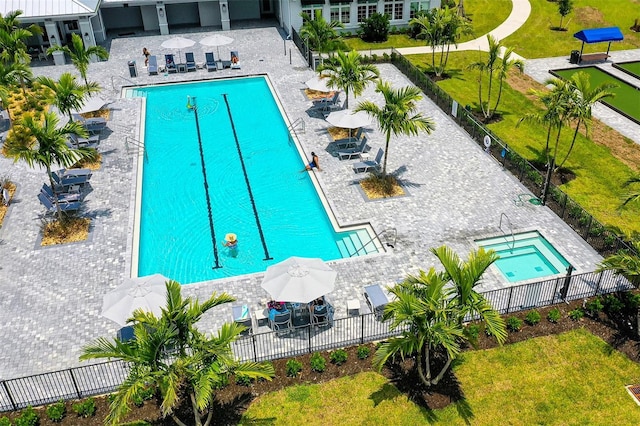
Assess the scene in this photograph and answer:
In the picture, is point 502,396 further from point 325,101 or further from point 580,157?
point 325,101

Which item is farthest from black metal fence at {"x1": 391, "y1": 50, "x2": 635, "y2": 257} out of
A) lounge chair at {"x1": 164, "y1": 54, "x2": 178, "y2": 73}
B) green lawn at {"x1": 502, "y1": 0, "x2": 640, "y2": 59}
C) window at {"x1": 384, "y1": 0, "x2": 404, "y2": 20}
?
lounge chair at {"x1": 164, "y1": 54, "x2": 178, "y2": 73}

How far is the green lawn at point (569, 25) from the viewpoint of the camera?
4356cm

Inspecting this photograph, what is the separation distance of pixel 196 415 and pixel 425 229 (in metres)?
12.4

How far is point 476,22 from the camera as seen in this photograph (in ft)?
162

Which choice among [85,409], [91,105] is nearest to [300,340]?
[85,409]

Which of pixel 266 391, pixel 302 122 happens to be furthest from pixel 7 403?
pixel 302 122

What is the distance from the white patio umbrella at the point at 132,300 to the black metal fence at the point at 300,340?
1538mm

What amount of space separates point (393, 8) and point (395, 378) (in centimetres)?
3830

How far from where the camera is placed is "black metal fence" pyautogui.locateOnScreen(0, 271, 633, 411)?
16.1 metres

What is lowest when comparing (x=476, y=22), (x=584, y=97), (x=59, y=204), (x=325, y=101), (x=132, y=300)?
(x=59, y=204)

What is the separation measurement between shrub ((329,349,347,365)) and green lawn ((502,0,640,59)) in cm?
3275

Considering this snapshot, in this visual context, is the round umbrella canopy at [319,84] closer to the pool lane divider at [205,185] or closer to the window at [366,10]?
the pool lane divider at [205,185]

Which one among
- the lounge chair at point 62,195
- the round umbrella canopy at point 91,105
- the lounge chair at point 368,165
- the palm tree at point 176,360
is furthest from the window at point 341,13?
the palm tree at point 176,360

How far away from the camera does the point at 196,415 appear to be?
14383 mm
